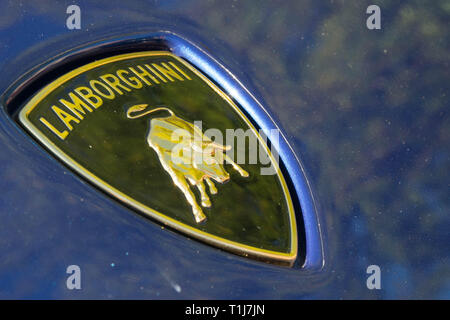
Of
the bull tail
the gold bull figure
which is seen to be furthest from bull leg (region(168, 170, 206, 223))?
the bull tail

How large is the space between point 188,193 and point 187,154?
7 centimetres

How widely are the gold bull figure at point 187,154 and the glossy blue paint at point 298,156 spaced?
8 centimetres

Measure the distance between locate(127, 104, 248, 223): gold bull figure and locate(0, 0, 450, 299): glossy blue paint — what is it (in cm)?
8

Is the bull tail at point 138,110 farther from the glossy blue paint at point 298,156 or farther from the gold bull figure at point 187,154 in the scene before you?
the glossy blue paint at point 298,156

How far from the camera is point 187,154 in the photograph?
0.87 m

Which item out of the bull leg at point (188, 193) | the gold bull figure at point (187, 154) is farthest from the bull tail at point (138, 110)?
the bull leg at point (188, 193)

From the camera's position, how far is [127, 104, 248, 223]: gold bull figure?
0.83m

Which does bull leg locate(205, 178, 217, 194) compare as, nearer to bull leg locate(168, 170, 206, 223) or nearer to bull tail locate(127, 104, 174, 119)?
bull leg locate(168, 170, 206, 223)

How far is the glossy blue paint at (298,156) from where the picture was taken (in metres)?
0.75

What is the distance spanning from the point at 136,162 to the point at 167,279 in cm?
18

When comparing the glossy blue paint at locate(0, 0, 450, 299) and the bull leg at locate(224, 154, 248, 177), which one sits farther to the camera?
the bull leg at locate(224, 154, 248, 177)

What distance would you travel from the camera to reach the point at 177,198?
32.1 inches
